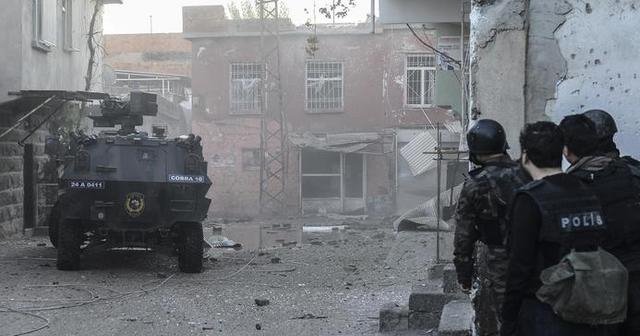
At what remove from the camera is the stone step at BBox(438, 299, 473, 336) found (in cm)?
560

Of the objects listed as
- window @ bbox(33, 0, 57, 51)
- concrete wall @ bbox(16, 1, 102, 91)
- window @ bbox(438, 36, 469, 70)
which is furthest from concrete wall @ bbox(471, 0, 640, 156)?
window @ bbox(33, 0, 57, 51)

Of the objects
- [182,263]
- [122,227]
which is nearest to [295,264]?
[182,263]

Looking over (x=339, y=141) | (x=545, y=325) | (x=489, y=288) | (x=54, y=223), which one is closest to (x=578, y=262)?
(x=545, y=325)

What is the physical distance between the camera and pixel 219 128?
2838 cm

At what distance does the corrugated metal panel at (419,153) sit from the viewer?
84.0 feet

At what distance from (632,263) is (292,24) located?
80.9 ft

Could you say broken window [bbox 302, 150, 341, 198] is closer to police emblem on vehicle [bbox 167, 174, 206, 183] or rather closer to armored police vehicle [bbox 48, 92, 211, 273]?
armored police vehicle [bbox 48, 92, 211, 273]

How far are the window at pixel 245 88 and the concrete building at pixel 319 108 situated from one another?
1.4 inches

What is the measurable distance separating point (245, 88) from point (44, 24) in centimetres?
1299

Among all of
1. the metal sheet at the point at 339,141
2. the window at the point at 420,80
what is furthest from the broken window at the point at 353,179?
the window at the point at 420,80

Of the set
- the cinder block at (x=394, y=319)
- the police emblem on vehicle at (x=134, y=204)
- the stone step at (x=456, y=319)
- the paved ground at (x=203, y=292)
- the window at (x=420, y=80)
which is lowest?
the paved ground at (x=203, y=292)

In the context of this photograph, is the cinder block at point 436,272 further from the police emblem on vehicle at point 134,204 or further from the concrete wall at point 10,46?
the concrete wall at point 10,46

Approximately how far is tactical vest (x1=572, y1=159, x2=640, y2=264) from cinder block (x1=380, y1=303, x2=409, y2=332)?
3.69 m

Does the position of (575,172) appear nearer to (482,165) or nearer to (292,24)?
(482,165)
